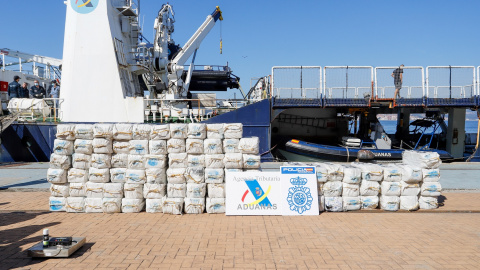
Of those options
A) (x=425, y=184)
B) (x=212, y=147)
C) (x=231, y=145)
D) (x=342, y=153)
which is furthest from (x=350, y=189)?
(x=342, y=153)

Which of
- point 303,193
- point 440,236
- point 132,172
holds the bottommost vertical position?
point 440,236

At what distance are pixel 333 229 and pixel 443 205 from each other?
11.6 ft

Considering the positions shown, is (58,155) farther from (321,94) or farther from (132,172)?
(321,94)

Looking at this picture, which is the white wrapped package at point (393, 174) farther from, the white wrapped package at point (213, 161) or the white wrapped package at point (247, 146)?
the white wrapped package at point (213, 161)

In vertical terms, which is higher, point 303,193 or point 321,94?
point 321,94

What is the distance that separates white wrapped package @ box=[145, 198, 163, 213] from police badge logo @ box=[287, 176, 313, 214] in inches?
116

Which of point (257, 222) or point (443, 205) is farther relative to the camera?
point (443, 205)

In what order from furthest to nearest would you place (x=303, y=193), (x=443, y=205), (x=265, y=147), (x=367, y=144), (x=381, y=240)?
1. (x=367, y=144)
2. (x=265, y=147)
3. (x=443, y=205)
4. (x=303, y=193)
5. (x=381, y=240)

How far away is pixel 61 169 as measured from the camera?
7.45 meters

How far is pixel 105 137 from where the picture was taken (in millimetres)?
7516

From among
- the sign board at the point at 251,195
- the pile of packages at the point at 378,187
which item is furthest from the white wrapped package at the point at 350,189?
the sign board at the point at 251,195

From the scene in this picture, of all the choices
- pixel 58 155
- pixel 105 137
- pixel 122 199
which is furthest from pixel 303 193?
pixel 58 155

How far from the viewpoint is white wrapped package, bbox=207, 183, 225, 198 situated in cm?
735

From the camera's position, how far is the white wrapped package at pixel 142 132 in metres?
7.60
